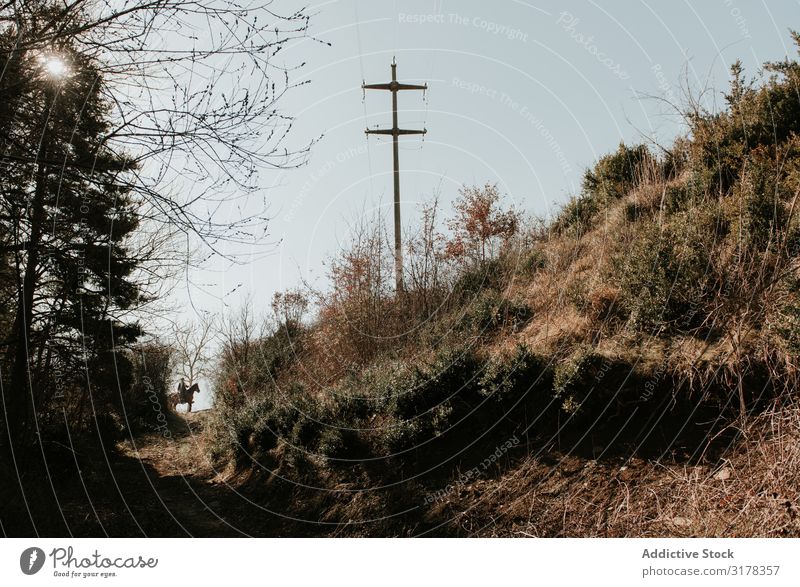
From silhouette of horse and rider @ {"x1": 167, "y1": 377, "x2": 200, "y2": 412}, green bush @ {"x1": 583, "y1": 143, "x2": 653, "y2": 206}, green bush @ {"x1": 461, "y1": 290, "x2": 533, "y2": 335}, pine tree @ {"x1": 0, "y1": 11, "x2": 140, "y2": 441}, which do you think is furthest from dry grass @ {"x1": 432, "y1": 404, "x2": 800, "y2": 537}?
silhouette of horse and rider @ {"x1": 167, "y1": 377, "x2": 200, "y2": 412}

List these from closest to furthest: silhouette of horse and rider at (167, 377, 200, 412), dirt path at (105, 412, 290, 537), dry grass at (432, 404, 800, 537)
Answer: dry grass at (432, 404, 800, 537) → dirt path at (105, 412, 290, 537) → silhouette of horse and rider at (167, 377, 200, 412)

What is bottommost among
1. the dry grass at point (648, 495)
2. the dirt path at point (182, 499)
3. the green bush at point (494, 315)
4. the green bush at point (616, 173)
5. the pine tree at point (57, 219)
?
the dirt path at point (182, 499)

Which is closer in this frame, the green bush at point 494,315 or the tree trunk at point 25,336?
the tree trunk at point 25,336

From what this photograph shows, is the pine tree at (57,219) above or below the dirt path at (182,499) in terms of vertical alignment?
above

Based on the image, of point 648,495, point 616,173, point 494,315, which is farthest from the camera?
point 616,173

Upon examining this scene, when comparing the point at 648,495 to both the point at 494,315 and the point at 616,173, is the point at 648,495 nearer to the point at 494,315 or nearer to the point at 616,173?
the point at 494,315

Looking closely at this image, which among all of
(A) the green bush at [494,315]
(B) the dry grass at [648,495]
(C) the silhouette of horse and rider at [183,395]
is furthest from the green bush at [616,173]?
(C) the silhouette of horse and rider at [183,395]

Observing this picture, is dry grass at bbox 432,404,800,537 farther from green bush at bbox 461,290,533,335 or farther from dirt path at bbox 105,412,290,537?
dirt path at bbox 105,412,290,537

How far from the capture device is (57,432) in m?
8.23

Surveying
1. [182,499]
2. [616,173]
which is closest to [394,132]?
[616,173]

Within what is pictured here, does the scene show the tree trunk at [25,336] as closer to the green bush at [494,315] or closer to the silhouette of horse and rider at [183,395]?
the green bush at [494,315]

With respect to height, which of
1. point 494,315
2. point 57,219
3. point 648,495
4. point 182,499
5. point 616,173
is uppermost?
point 616,173
